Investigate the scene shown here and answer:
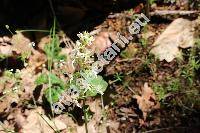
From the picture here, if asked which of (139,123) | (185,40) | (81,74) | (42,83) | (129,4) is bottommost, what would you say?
(139,123)

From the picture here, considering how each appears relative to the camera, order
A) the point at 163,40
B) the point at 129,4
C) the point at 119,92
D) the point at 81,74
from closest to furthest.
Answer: the point at 81,74
the point at 119,92
the point at 163,40
the point at 129,4

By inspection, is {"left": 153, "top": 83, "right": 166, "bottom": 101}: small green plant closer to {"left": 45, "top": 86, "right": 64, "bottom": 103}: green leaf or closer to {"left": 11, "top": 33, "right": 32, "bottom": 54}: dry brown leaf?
{"left": 45, "top": 86, "right": 64, "bottom": 103}: green leaf

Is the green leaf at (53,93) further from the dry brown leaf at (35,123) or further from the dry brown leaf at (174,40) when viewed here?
the dry brown leaf at (174,40)

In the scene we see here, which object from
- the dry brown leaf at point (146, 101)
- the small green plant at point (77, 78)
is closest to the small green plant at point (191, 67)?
the dry brown leaf at point (146, 101)

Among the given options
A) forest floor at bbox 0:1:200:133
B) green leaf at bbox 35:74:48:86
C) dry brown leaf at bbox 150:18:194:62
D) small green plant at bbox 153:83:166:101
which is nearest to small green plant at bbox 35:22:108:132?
green leaf at bbox 35:74:48:86

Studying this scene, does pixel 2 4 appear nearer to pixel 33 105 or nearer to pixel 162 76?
pixel 33 105

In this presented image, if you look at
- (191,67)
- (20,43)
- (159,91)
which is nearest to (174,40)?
(191,67)

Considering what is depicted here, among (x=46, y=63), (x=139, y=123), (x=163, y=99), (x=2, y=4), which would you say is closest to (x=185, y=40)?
(x=163, y=99)
